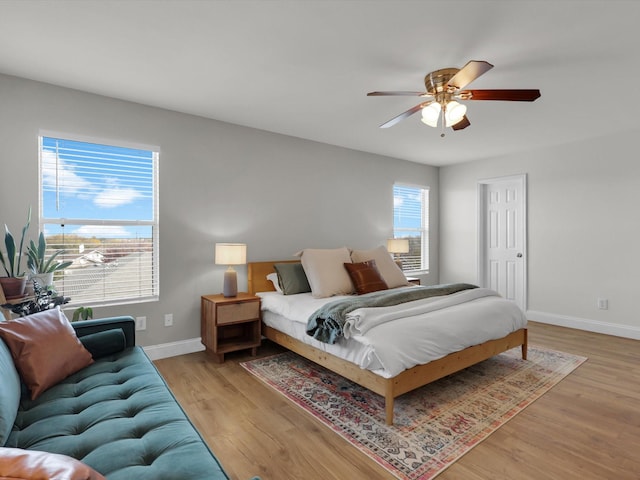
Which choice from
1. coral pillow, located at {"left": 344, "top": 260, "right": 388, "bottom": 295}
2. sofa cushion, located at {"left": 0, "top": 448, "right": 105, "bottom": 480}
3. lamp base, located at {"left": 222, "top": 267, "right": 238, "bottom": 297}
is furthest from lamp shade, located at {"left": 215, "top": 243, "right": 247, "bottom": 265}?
sofa cushion, located at {"left": 0, "top": 448, "right": 105, "bottom": 480}

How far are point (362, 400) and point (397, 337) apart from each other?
646 mm

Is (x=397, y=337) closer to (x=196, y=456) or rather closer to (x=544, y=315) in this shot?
(x=196, y=456)

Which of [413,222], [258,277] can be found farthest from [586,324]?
[258,277]

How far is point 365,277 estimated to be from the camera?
145 inches

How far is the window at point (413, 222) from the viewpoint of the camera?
5746 millimetres

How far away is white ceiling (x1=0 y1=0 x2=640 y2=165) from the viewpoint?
1.97 m

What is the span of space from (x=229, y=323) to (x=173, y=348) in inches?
26.6

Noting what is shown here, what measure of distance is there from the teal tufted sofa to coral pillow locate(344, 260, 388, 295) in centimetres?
218

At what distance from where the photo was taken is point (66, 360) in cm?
184

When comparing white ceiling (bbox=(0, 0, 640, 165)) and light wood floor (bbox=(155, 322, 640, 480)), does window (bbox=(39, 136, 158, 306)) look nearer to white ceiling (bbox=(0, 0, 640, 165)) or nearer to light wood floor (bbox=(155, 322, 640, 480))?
white ceiling (bbox=(0, 0, 640, 165))

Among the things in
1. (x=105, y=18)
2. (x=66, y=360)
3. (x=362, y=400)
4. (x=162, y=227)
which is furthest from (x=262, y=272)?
(x=105, y=18)

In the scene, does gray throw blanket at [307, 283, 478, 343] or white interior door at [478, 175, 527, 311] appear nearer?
gray throw blanket at [307, 283, 478, 343]

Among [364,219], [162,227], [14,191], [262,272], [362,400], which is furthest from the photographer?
[364,219]

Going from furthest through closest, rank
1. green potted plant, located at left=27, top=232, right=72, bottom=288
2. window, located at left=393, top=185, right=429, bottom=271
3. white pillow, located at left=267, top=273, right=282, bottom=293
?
window, located at left=393, top=185, right=429, bottom=271 < white pillow, located at left=267, top=273, right=282, bottom=293 < green potted plant, located at left=27, top=232, right=72, bottom=288
